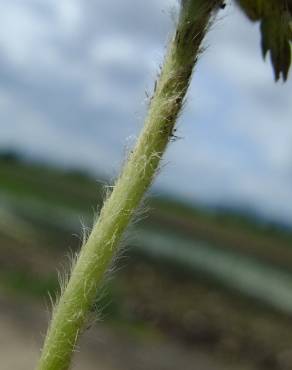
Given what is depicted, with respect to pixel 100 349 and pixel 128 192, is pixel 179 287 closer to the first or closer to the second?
pixel 100 349

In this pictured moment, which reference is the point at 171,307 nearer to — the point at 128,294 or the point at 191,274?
the point at 128,294

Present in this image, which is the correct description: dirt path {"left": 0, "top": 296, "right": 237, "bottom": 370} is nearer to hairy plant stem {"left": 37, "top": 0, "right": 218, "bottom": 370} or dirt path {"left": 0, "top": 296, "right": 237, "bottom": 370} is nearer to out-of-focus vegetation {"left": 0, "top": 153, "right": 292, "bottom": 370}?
out-of-focus vegetation {"left": 0, "top": 153, "right": 292, "bottom": 370}

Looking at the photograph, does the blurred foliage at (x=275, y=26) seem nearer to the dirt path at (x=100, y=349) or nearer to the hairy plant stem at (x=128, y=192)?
the hairy plant stem at (x=128, y=192)

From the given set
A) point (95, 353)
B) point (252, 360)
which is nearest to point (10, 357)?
point (95, 353)

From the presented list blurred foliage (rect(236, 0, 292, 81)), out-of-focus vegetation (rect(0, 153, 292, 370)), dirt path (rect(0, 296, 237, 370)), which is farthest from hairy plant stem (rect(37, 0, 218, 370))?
dirt path (rect(0, 296, 237, 370))

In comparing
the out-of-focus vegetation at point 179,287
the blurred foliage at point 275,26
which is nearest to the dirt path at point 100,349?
the out-of-focus vegetation at point 179,287

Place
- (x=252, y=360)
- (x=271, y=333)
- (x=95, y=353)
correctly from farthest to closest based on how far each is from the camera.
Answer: (x=271, y=333), (x=252, y=360), (x=95, y=353)

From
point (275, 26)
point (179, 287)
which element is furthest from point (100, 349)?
point (275, 26)
